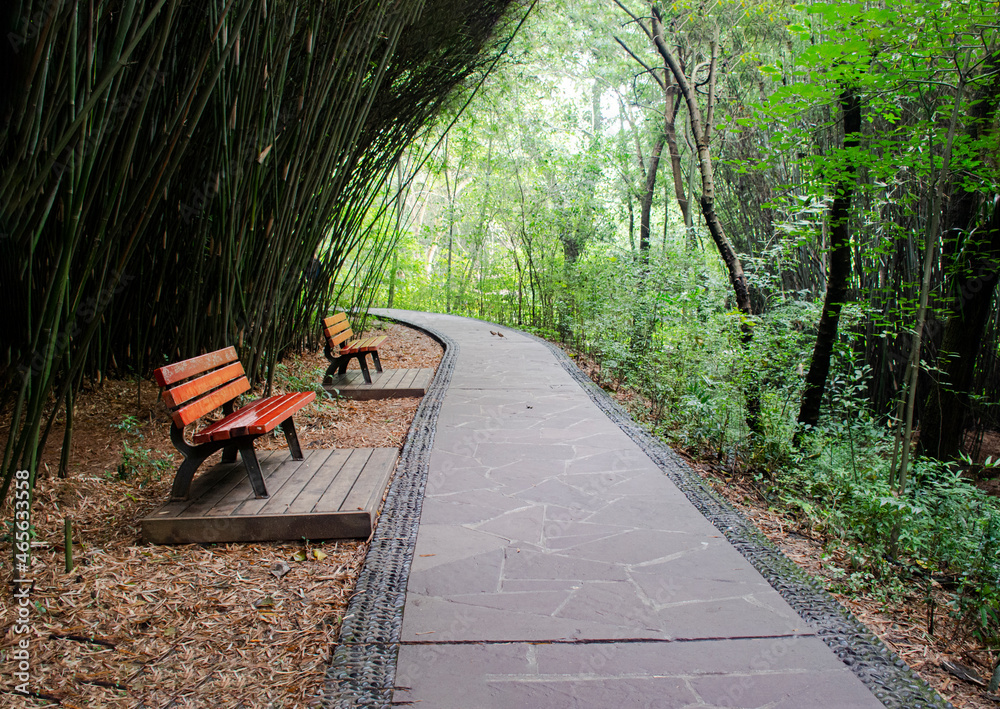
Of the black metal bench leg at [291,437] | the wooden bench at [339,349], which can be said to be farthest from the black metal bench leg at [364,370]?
the black metal bench leg at [291,437]

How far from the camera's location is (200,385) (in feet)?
7.55

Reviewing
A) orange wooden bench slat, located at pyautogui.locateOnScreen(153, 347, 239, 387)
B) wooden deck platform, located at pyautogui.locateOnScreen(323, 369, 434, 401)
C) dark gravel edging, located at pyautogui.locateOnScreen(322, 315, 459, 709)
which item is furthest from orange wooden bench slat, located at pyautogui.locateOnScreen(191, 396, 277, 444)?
wooden deck platform, located at pyautogui.locateOnScreen(323, 369, 434, 401)

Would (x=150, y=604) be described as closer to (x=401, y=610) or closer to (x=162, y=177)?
(x=401, y=610)

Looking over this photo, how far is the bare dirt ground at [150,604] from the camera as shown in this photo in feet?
4.73

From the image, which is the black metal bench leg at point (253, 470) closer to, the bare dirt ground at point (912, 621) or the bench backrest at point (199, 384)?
the bench backrest at point (199, 384)

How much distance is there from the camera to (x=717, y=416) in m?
3.81

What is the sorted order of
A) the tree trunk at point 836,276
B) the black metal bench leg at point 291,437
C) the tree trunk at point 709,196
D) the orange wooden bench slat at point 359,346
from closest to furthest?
the black metal bench leg at point 291,437, the tree trunk at point 836,276, the orange wooden bench slat at point 359,346, the tree trunk at point 709,196

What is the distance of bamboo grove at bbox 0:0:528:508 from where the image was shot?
167 cm

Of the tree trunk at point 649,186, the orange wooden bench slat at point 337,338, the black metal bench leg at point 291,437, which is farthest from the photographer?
the tree trunk at point 649,186

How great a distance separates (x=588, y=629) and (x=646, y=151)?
9311 millimetres

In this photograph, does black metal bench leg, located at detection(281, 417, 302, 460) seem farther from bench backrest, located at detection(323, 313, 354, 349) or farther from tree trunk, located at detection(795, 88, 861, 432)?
tree trunk, located at detection(795, 88, 861, 432)

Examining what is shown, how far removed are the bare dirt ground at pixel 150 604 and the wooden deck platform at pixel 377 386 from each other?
1722mm

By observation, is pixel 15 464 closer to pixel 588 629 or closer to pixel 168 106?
pixel 168 106

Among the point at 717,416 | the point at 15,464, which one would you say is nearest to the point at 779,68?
the point at 717,416
